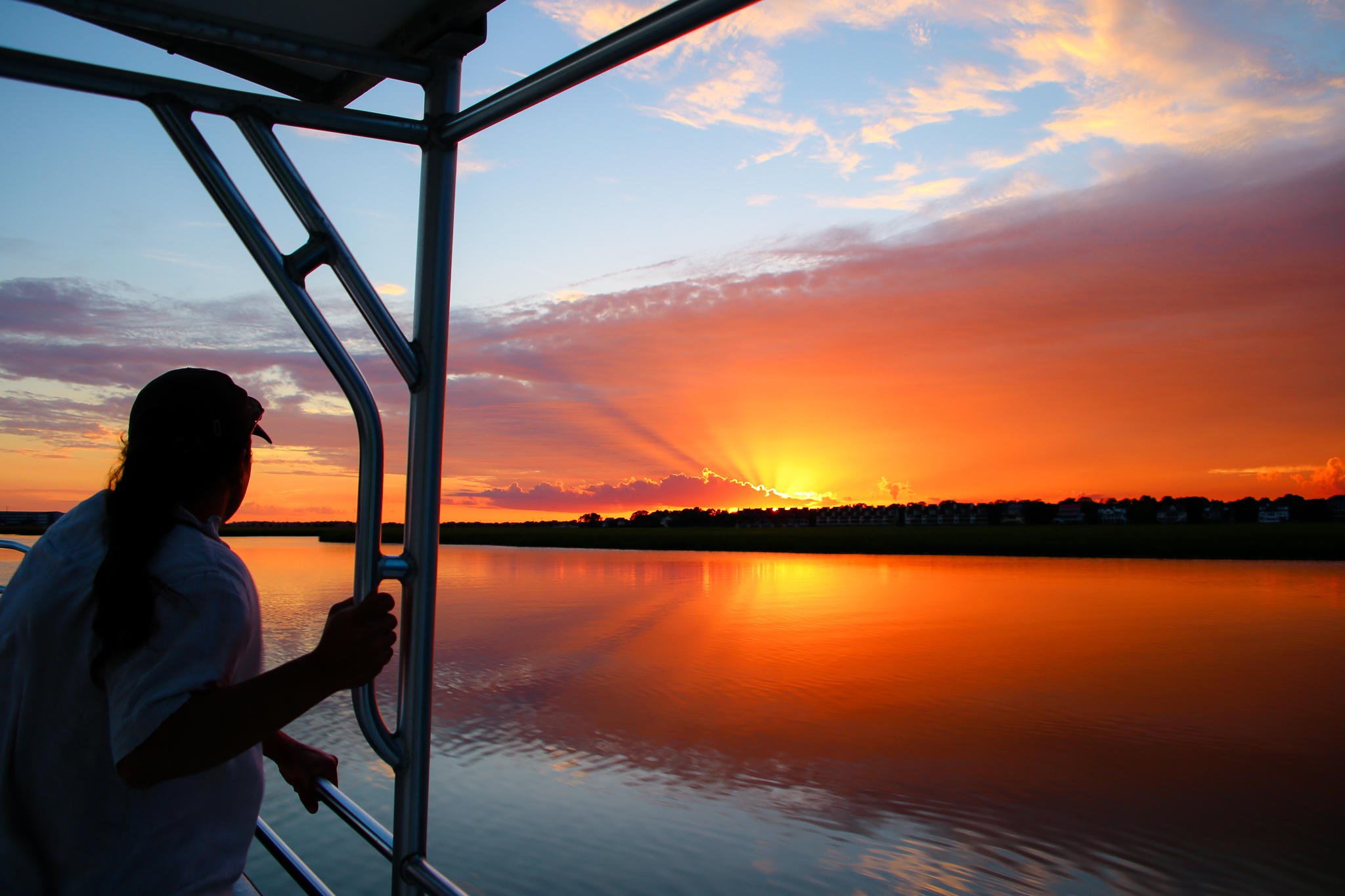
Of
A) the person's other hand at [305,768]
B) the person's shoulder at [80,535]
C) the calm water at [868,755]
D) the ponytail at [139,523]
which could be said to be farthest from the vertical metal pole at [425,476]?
the calm water at [868,755]

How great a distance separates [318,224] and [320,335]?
0.57ft

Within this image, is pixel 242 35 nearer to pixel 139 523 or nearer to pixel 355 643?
pixel 139 523

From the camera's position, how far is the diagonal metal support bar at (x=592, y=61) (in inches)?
42.1

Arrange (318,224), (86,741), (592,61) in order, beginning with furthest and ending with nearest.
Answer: (318,224) < (592,61) < (86,741)

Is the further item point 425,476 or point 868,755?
point 868,755

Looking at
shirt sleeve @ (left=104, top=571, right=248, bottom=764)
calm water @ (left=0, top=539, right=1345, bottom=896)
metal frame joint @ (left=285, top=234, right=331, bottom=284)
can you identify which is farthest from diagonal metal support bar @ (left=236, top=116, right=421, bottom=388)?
calm water @ (left=0, top=539, right=1345, bottom=896)

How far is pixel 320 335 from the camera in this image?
1.28 metres

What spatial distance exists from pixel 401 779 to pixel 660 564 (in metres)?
18.8

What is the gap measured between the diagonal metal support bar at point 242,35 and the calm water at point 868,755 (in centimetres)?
263

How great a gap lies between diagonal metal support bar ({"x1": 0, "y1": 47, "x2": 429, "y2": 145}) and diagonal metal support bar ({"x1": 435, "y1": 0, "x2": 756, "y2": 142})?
0.31 ft

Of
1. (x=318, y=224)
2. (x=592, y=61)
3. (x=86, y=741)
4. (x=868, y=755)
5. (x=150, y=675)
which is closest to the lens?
(x=150, y=675)

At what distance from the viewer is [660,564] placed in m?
20.0

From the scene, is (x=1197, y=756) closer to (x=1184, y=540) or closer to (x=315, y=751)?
(x=315, y=751)

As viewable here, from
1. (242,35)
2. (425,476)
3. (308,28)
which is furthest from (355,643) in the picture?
(308,28)
